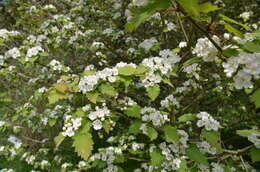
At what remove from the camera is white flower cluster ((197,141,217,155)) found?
7.80 ft

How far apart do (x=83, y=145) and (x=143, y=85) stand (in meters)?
1.13

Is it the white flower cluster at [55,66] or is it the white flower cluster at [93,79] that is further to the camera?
the white flower cluster at [55,66]

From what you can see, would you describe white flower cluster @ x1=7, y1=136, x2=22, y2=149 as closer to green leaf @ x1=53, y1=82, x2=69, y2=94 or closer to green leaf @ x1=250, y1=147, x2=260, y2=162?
A: green leaf @ x1=53, y1=82, x2=69, y2=94

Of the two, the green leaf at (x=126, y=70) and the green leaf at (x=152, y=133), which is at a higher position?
the green leaf at (x=126, y=70)

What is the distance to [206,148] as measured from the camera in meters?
2.40

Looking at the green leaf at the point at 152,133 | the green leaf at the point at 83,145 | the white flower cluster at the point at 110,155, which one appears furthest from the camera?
the white flower cluster at the point at 110,155

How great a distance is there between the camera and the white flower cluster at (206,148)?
7.80ft

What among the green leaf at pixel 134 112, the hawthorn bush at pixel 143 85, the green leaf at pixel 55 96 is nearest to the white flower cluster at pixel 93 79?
the hawthorn bush at pixel 143 85

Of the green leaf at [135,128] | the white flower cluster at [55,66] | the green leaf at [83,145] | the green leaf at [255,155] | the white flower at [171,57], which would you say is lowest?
the green leaf at [255,155]

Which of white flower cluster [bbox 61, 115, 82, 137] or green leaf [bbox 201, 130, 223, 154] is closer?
white flower cluster [bbox 61, 115, 82, 137]

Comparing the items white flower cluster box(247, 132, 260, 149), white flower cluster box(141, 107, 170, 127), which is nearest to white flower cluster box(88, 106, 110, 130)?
white flower cluster box(141, 107, 170, 127)

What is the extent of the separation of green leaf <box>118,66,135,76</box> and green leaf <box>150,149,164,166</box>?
2.43 feet

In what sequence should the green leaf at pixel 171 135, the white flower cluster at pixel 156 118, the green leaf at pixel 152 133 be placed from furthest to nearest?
1. the white flower cluster at pixel 156 118
2. the green leaf at pixel 152 133
3. the green leaf at pixel 171 135

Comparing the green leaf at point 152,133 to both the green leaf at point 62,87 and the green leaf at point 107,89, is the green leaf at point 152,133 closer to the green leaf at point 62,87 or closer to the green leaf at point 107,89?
the green leaf at point 107,89
